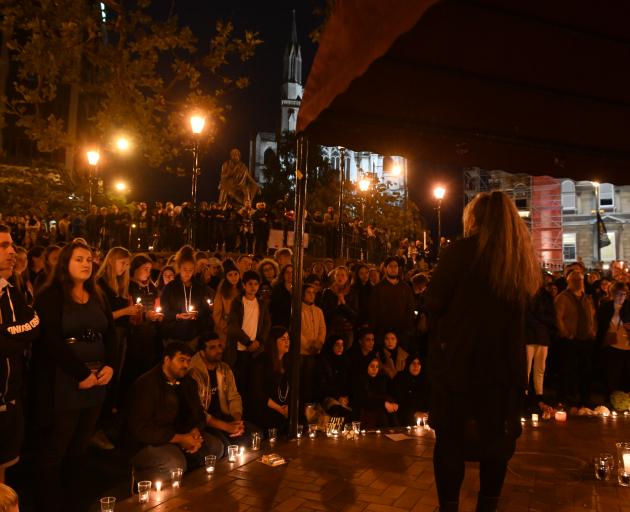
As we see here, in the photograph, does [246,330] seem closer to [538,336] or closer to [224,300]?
[224,300]

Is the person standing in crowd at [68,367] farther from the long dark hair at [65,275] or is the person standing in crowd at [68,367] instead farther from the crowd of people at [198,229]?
the crowd of people at [198,229]

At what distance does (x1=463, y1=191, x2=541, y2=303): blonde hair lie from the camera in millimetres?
3180

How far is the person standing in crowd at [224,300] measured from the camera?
7.39 m

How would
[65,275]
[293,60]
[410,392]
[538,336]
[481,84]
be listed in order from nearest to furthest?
1. [481,84]
2. [65,275]
3. [410,392]
4. [538,336]
5. [293,60]

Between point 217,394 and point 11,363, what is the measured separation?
2.75m

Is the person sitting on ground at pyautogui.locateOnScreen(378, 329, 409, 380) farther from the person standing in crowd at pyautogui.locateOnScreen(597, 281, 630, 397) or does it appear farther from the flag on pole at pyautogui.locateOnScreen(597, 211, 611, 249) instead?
the flag on pole at pyautogui.locateOnScreen(597, 211, 611, 249)

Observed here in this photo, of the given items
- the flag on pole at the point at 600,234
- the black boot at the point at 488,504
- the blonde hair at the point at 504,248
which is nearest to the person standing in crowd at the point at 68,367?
the black boot at the point at 488,504

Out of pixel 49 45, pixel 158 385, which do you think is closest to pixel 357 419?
pixel 158 385

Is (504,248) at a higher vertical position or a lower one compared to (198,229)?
lower

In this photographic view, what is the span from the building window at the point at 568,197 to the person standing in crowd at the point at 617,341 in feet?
130

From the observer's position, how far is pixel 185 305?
720 cm

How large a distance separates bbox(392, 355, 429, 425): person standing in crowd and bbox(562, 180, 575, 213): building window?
42551mm

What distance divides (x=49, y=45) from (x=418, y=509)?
828cm

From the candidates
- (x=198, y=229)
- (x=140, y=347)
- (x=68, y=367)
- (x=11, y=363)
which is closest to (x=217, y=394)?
(x=140, y=347)
